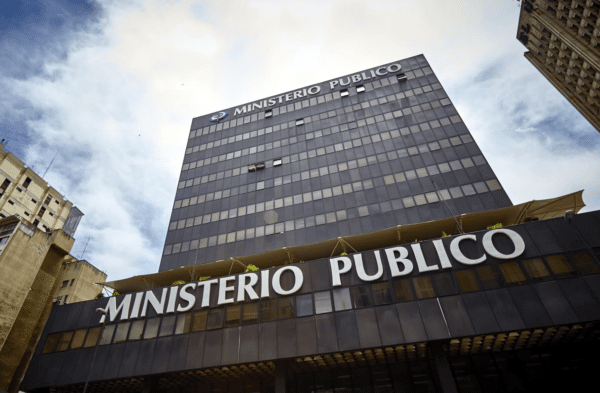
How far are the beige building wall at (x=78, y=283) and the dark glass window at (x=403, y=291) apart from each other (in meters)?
60.5

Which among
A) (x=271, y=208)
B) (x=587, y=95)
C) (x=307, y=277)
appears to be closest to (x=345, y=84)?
(x=271, y=208)

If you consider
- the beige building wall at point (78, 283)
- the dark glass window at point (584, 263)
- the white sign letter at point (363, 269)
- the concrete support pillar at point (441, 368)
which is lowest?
the concrete support pillar at point (441, 368)

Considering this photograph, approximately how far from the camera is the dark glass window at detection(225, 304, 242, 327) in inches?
998

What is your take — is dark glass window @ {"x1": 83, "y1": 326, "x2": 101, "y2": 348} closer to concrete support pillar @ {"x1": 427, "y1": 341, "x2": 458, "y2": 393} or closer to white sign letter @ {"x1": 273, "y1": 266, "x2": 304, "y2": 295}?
white sign letter @ {"x1": 273, "y1": 266, "x2": 304, "y2": 295}

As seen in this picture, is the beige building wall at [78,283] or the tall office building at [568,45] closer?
the tall office building at [568,45]

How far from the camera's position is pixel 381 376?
25359 millimetres

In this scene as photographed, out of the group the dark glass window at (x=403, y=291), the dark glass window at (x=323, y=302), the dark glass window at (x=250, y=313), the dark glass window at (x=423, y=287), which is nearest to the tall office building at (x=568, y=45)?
the dark glass window at (x=423, y=287)

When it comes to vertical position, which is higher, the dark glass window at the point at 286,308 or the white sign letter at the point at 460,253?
the white sign letter at the point at 460,253

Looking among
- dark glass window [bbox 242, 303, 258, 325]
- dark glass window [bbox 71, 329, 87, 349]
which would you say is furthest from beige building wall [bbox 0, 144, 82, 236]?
dark glass window [bbox 242, 303, 258, 325]

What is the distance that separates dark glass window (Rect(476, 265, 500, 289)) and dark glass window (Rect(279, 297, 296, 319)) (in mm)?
13414

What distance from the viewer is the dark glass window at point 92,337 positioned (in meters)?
27.5

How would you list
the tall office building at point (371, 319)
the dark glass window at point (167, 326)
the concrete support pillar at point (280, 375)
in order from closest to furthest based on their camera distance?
the tall office building at point (371, 319), the concrete support pillar at point (280, 375), the dark glass window at point (167, 326)

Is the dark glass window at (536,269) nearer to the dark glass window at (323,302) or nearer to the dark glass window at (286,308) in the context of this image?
the dark glass window at (323,302)

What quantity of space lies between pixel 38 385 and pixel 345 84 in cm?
6254
